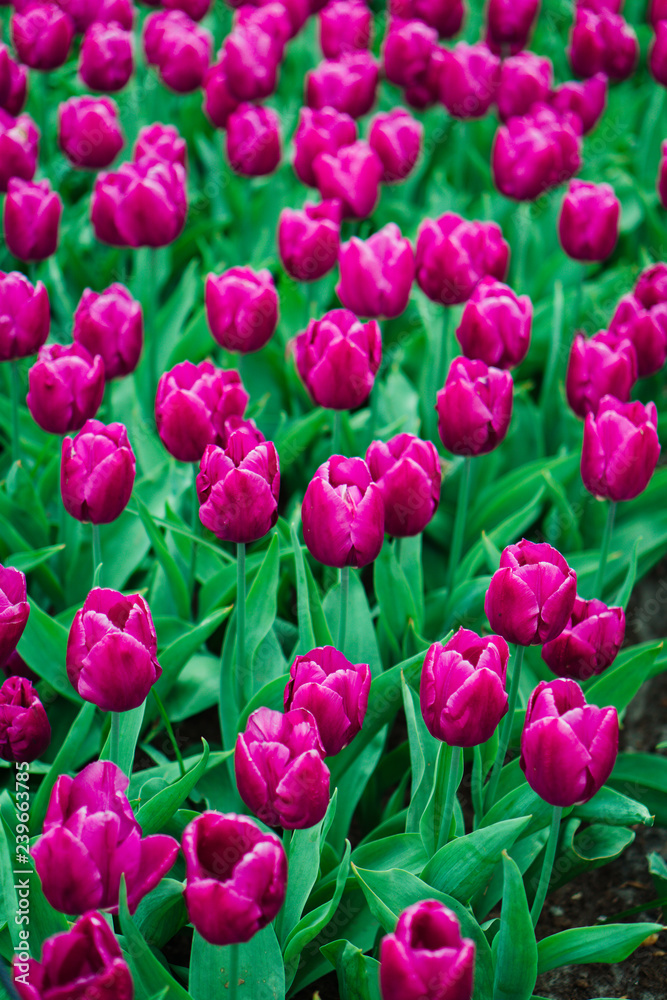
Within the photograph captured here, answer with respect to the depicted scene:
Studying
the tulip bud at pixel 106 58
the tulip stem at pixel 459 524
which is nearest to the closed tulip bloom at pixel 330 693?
the tulip stem at pixel 459 524

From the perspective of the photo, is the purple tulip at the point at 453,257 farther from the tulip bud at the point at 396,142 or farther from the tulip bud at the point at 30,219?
the tulip bud at the point at 30,219

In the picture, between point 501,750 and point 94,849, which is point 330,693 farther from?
point 501,750

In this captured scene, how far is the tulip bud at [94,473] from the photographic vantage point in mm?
1781

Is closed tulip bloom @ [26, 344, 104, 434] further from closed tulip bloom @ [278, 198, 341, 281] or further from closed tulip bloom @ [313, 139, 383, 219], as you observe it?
closed tulip bloom @ [313, 139, 383, 219]

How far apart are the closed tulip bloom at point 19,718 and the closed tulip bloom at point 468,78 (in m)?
2.59

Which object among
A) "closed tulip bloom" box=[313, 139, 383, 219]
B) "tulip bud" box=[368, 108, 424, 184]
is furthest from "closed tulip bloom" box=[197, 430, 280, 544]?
"tulip bud" box=[368, 108, 424, 184]

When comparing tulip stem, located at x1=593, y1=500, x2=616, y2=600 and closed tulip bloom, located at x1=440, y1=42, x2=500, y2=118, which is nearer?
tulip stem, located at x1=593, y1=500, x2=616, y2=600

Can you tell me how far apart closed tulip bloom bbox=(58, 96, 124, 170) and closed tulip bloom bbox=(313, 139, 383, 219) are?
67 cm

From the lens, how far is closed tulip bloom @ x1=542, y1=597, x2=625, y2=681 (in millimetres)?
1754

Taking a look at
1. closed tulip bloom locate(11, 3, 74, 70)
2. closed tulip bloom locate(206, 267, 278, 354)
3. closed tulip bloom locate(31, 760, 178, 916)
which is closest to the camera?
closed tulip bloom locate(31, 760, 178, 916)

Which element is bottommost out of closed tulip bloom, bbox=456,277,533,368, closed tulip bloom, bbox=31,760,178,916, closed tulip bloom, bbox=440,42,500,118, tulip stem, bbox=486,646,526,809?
tulip stem, bbox=486,646,526,809

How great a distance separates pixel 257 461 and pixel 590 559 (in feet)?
3.65

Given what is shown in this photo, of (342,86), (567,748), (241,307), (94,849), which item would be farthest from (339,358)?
(342,86)

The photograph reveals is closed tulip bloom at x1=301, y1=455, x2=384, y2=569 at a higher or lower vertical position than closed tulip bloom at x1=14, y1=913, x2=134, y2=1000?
higher
